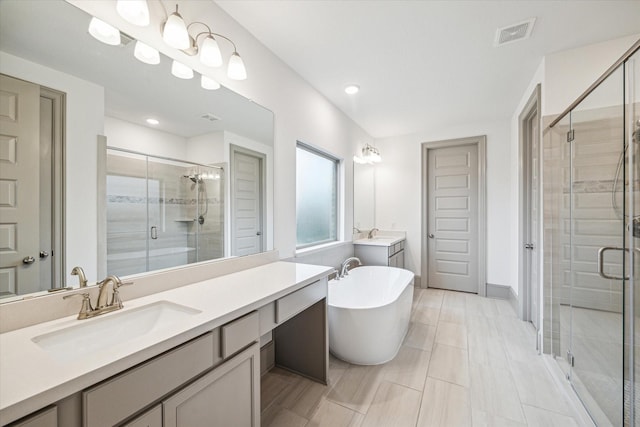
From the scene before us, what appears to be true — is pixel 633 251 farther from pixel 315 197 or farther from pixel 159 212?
pixel 159 212

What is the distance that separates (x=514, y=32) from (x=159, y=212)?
2628 mm

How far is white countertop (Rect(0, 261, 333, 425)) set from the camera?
58 cm

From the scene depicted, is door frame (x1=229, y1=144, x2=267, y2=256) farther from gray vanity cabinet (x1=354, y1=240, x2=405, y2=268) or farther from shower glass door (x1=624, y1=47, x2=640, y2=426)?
shower glass door (x1=624, y1=47, x2=640, y2=426)

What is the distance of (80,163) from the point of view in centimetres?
109

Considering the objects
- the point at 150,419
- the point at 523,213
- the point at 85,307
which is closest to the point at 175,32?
the point at 85,307

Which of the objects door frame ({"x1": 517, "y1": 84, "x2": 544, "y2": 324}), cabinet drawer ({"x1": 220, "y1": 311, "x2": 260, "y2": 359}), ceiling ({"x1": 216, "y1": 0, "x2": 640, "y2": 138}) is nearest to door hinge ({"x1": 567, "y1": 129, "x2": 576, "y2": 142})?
ceiling ({"x1": 216, "y1": 0, "x2": 640, "y2": 138})

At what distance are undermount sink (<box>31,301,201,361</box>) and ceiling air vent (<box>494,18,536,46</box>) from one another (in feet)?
8.54

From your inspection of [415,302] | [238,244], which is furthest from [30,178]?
[415,302]

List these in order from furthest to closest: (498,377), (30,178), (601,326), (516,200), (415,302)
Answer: (415,302)
(516,200)
(498,377)
(601,326)
(30,178)

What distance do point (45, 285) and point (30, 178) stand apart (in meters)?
0.41

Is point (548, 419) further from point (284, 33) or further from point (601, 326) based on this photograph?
point (284, 33)

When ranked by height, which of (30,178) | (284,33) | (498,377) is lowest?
(498,377)

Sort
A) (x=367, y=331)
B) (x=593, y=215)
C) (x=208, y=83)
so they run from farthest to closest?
1. (x=367, y=331)
2. (x=593, y=215)
3. (x=208, y=83)

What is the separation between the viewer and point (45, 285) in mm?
1001
